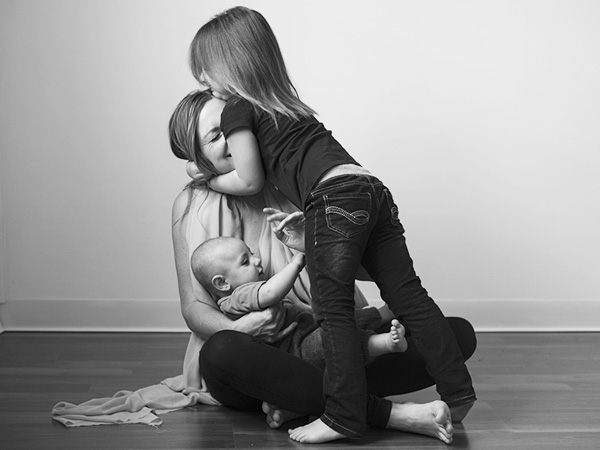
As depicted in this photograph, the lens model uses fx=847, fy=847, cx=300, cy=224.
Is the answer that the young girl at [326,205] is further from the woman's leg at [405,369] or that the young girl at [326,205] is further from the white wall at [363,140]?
the white wall at [363,140]

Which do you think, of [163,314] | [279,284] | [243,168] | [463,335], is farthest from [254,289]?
[163,314]

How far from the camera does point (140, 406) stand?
2.10 meters

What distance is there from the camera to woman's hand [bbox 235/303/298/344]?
199 cm

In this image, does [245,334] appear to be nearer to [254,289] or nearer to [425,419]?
[254,289]

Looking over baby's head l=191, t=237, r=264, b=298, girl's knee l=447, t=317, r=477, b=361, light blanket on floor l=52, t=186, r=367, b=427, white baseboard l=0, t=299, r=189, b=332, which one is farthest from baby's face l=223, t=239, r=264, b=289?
white baseboard l=0, t=299, r=189, b=332

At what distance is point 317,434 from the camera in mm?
1842

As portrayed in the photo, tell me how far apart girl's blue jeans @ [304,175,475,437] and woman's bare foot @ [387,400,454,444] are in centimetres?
6

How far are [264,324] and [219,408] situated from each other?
0.30m

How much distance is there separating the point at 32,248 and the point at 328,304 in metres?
1.68

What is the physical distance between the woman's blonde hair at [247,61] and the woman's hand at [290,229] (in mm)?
236

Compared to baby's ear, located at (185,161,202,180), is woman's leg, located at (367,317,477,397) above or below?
below

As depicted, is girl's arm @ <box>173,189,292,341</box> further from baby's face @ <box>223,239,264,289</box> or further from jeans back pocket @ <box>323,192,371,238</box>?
jeans back pocket @ <box>323,192,371,238</box>

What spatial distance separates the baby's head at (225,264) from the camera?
203 centimetres

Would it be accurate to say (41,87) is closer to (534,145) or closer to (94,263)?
(94,263)
